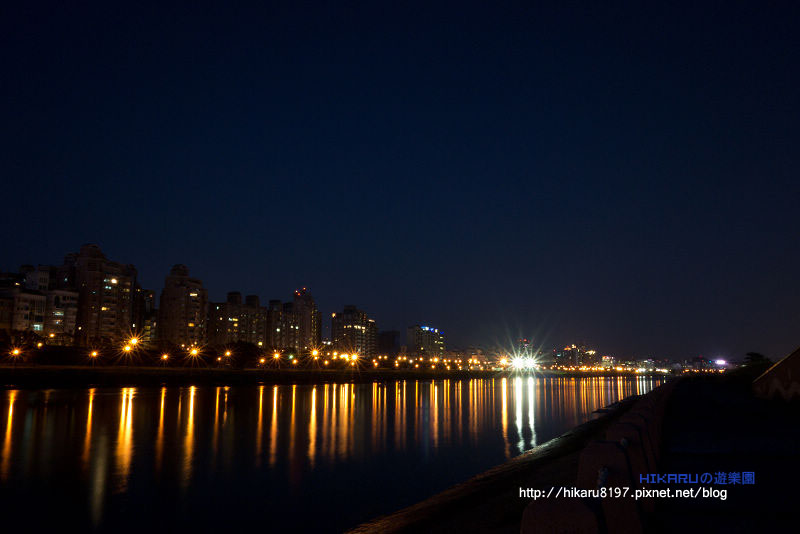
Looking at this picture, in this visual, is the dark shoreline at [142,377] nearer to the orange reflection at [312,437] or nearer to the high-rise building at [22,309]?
the orange reflection at [312,437]

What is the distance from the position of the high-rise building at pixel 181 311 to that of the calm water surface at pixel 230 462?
417 ft

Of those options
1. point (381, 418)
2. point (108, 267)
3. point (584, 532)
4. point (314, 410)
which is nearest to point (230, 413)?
point (314, 410)

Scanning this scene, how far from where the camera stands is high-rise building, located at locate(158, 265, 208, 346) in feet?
534

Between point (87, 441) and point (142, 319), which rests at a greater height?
point (142, 319)

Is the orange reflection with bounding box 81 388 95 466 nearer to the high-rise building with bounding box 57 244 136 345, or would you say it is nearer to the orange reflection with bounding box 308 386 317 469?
the orange reflection with bounding box 308 386 317 469

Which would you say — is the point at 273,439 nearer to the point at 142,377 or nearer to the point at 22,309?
the point at 142,377

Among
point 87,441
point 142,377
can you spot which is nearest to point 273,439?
point 87,441

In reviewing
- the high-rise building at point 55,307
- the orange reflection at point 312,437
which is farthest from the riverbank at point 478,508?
the high-rise building at point 55,307

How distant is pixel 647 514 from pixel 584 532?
3.72 m

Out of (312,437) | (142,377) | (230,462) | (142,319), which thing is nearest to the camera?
(230,462)

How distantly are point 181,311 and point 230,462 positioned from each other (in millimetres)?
153991

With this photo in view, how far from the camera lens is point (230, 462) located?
2108cm

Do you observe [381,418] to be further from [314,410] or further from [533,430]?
[533,430]

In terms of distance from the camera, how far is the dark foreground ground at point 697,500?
676 cm
